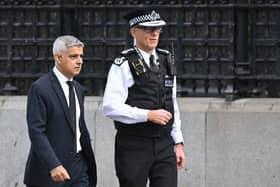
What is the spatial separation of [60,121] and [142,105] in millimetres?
682

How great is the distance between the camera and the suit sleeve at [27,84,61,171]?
6453 mm

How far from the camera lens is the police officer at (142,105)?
695cm

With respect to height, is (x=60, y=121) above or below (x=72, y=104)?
below

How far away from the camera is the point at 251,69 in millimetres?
9484

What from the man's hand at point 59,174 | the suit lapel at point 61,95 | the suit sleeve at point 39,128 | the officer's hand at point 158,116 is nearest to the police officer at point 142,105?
the officer's hand at point 158,116

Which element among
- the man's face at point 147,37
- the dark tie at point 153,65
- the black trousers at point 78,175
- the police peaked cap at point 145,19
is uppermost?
the police peaked cap at point 145,19

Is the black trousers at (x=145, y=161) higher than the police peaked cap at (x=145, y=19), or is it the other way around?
the police peaked cap at (x=145, y=19)

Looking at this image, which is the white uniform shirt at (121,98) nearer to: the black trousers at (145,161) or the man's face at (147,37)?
the man's face at (147,37)

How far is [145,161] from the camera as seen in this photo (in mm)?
6945

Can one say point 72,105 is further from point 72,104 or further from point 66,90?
point 66,90

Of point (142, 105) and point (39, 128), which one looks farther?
point (142, 105)

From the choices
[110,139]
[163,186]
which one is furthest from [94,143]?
[163,186]

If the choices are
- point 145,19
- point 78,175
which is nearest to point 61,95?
point 78,175

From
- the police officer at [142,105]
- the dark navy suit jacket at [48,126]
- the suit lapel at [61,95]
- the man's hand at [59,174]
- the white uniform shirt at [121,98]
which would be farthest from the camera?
the police officer at [142,105]
